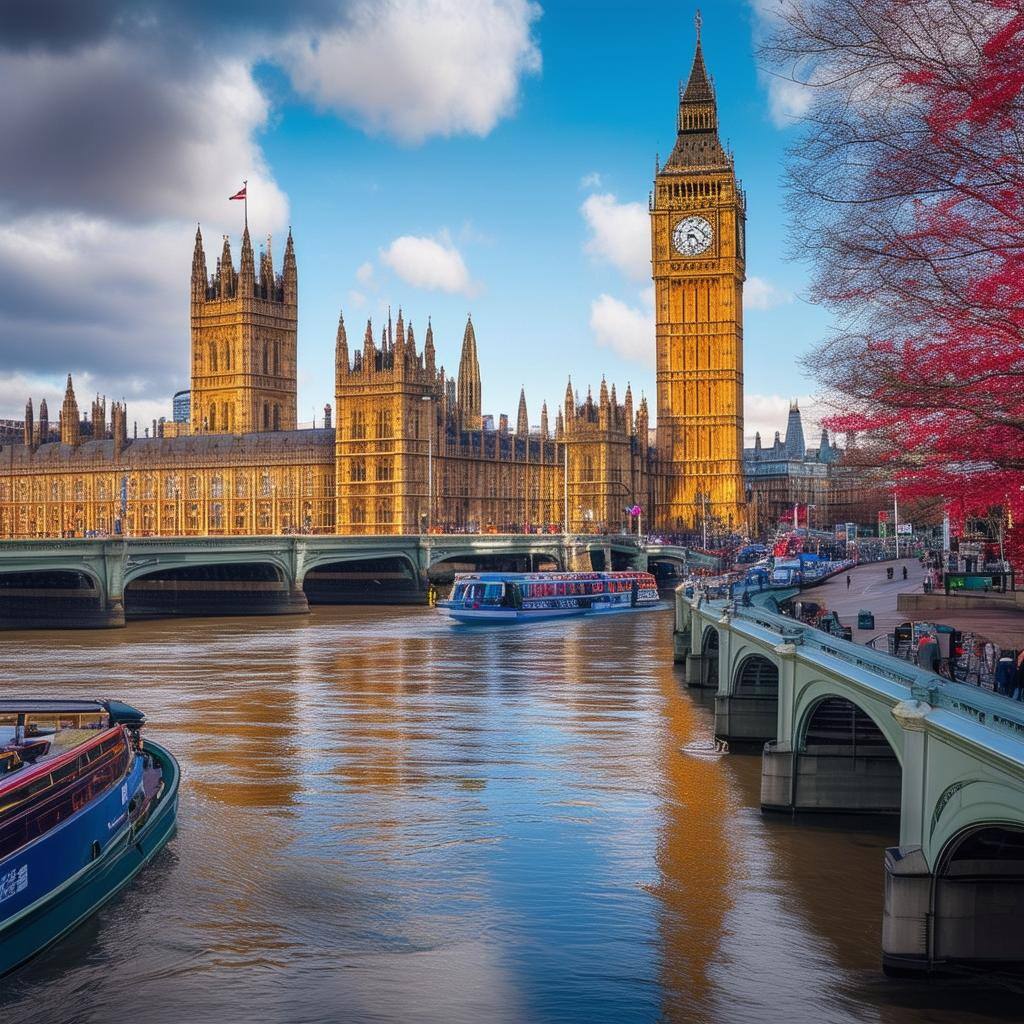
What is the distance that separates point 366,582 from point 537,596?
2050cm

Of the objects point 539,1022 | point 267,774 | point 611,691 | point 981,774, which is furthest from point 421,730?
point 981,774

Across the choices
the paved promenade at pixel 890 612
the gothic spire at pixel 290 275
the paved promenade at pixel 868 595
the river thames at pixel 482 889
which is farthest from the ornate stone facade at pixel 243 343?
the river thames at pixel 482 889

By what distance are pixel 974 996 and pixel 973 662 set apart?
8.44 metres

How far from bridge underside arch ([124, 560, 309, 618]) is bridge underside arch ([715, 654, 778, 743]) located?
177 ft

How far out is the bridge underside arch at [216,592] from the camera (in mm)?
92125

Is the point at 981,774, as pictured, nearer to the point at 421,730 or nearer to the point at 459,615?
the point at 421,730

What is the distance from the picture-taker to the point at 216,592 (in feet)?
315

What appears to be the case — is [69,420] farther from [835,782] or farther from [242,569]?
[835,782]

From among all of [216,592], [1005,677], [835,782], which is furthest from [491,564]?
[1005,677]

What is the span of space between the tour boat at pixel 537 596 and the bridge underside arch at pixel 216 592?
11.7 metres

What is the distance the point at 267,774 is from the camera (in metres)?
35.0

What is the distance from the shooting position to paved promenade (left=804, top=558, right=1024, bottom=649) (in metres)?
32.7

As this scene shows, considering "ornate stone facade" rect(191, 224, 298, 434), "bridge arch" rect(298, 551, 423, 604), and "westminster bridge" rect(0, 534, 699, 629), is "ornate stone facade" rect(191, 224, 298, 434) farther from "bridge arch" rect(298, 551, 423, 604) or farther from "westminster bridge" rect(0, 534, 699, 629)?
"bridge arch" rect(298, 551, 423, 604)

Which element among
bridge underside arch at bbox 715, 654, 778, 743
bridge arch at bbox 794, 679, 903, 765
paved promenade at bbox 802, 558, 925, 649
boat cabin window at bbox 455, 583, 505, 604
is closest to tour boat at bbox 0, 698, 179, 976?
bridge arch at bbox 794, 679, 903, 765
